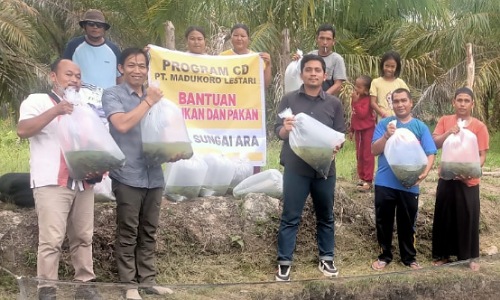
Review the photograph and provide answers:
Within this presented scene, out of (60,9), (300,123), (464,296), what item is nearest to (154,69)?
(300,123)

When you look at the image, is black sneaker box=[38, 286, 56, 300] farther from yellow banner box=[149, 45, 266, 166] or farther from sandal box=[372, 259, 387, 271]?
sandal box=[372, 259, 387, 271]

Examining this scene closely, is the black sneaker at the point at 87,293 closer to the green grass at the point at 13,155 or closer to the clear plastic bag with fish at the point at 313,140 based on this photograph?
the clear plastic bag with fish at the point at 313,140

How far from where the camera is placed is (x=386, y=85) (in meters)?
5.69

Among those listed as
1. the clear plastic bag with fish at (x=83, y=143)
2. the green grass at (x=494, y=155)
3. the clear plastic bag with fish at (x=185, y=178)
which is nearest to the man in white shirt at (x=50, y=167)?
the clear plastic bag with fish at (x=83, y=143)

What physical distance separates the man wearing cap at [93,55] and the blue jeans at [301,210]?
1.46 meters

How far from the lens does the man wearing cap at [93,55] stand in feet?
15.7

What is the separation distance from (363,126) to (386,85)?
0.50m

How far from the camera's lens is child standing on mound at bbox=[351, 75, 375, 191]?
235 inches

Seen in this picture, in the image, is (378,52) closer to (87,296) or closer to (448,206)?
(448,206)

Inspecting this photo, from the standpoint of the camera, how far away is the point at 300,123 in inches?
171

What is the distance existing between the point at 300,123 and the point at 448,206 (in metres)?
1.45

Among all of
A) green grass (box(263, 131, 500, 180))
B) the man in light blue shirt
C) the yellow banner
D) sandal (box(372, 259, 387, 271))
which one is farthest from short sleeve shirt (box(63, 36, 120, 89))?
green grass (box(263, 131, 500, 180))

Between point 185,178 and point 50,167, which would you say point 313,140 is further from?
point 50,167

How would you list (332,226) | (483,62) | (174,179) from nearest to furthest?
(332,226), (174,179), (483,62)
